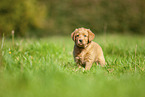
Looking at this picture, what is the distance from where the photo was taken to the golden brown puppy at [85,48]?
3.79 metres

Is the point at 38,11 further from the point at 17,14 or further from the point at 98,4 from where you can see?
the point at 98,4

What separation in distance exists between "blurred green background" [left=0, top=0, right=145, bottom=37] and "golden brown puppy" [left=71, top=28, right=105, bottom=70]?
28.9 feet

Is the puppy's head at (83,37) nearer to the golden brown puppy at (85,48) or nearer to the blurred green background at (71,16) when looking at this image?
the golden brown puppy at (85,48)

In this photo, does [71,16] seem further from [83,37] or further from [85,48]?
[83,37]

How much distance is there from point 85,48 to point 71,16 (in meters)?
14.5

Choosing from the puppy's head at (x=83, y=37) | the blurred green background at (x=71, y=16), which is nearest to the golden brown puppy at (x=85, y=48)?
the puppy's head at (x=83, y=37)

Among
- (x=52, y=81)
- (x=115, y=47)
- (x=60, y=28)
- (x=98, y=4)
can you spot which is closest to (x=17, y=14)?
(x=60, y=28)

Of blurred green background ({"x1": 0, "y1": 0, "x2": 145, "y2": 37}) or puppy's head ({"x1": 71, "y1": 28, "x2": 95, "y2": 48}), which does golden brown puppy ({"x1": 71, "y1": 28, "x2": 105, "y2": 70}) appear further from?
blurred green background ({"x1": 0, "y1": 0, "x2": 145, "y2": 37})

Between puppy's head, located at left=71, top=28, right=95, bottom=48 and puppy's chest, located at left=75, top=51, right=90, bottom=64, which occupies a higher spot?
puppy's head, located at left=71, top=28, right=95, bottom=48

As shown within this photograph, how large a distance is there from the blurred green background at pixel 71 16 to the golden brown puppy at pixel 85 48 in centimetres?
881

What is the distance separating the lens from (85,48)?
3.96 meters

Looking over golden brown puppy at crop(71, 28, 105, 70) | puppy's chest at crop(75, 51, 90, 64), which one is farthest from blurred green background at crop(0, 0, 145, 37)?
puppy's chest at crop(75, 51, 90, 64)

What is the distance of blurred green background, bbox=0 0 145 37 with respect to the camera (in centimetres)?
1388

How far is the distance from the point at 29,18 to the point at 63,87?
13.6 m
